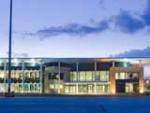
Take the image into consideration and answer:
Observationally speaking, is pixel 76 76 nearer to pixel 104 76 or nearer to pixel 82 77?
pixel 82 77

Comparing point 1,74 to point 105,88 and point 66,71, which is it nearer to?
point 66,71

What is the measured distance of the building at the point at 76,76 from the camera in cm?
12626

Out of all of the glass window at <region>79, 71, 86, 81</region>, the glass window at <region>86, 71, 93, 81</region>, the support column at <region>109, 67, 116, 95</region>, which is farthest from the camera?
the glass window at <region>79, 71, 86, 81</region>

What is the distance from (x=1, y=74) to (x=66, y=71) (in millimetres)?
15177

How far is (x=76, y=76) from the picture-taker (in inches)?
5103

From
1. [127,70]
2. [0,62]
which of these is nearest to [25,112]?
[127,70]

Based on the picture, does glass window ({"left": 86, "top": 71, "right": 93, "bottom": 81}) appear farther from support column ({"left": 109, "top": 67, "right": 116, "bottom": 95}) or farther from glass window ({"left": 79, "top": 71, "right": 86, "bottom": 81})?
support column ({"left": 109, "top": 67, "right": 116, "bottom": 95})

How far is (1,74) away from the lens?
436 feet

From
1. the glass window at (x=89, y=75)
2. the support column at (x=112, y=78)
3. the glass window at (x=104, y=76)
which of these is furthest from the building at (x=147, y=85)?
the glass window at (x=89, y=75)

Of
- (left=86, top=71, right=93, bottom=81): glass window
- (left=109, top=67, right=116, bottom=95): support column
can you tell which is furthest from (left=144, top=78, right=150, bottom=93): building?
(left=86, top=71, right=93, bottom=81): glass window

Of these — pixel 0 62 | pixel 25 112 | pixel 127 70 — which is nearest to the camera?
pixel 25 112

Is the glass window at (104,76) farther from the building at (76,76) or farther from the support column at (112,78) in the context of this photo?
the support column at (112,78)

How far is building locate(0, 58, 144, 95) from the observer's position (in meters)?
126

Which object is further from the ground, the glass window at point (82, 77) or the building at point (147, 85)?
the glass window at point (82, 77)
